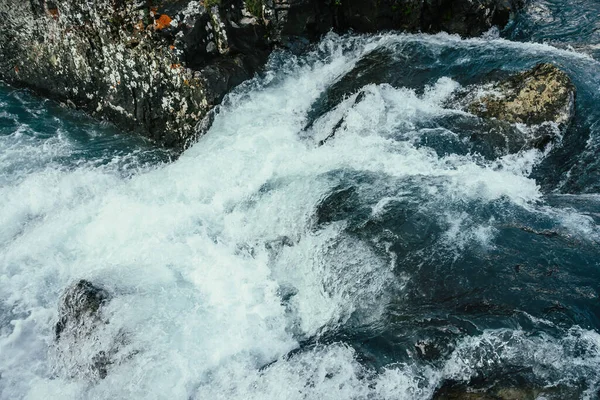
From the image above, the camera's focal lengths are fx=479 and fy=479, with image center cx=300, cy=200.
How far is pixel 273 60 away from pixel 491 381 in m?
6.53

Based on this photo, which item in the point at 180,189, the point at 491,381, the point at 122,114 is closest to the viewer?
the point at 491,381

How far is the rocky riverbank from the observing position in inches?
305

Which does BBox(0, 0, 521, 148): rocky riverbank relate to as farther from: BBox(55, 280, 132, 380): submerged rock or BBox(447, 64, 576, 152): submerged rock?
BBox(55, 280, 132, 380): submerged rock

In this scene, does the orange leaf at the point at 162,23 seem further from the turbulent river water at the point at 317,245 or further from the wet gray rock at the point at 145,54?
the turbulent river water at the point at 317,245

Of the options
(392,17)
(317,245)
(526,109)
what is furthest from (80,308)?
(392,17)

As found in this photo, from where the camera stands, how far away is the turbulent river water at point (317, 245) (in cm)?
462

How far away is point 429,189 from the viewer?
6.12 meters

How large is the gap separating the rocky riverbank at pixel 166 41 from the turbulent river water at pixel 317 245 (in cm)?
43

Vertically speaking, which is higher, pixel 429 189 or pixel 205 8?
pixel 205 8

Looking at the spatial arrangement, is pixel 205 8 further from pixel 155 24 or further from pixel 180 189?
pixel 180 189

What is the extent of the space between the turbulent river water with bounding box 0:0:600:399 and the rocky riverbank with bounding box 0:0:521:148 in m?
0.43

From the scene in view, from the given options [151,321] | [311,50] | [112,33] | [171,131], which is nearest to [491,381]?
[151,321]

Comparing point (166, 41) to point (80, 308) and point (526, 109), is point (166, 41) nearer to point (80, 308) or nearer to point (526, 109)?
point (80, 308)

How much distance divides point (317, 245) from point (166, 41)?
429cm
